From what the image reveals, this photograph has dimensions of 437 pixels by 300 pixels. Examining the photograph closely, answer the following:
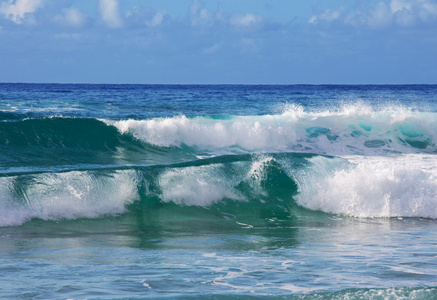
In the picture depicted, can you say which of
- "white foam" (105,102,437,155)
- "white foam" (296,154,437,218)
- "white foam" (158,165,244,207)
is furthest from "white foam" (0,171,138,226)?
"white foam" (105,102,437,155)

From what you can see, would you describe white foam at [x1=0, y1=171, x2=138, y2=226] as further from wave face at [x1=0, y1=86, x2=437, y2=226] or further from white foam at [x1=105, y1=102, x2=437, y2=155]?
white foam at [x1=105, y1=102, x2=437, y2=155]

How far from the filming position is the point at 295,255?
5953 mm

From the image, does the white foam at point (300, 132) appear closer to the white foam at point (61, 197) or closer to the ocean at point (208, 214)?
the ocean at point (208, 214)

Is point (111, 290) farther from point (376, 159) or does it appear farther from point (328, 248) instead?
point (376, 159)

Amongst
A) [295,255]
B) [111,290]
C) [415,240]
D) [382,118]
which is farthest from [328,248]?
[382,118]

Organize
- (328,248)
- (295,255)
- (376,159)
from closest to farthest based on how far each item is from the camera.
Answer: (295,255) < (328,248) < (376,159)

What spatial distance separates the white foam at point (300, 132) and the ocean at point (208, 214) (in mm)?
71

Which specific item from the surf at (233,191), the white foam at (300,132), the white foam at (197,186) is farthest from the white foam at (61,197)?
the white foam at (300,132)

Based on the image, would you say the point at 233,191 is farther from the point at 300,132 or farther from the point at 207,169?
the point at 300,132

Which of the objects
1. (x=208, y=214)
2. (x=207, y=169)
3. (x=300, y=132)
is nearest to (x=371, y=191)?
(x=208, y=214)

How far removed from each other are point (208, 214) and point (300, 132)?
916 cm

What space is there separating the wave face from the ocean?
34 millimetres

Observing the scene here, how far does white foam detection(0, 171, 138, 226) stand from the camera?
8.10 meters

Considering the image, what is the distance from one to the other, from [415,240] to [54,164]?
27.7 feet
